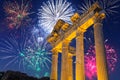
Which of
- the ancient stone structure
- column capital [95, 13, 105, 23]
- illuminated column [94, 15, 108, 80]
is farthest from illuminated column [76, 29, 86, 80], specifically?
column capital [95, 13, 105, 23]

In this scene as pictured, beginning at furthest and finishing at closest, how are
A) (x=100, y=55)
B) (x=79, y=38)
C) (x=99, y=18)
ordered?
(x=79, y=38), (x=99, y=18), (x=100, y=55)

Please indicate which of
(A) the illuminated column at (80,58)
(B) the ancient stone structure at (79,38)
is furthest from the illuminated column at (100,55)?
(A) the illuminated column at (80,58)

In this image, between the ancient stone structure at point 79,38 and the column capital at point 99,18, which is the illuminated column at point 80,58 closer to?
the ancient stone structure at point 79,38

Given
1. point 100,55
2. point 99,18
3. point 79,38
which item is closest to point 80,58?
point 79,38

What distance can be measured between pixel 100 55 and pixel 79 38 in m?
15.4

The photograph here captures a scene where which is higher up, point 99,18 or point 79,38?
point 99,18

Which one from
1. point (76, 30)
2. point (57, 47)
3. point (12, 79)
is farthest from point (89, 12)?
point (12, 79)

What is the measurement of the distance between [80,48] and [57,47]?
24.2 meters

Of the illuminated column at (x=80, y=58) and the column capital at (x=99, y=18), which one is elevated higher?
the column capital at (x=99, y=18)

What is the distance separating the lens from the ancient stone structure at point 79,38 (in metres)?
53.4

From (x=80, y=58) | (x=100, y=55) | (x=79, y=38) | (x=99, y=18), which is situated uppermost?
(x=99, y=18)

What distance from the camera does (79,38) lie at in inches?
2645

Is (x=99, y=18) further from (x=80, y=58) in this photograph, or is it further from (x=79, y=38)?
(x=80, y=58)

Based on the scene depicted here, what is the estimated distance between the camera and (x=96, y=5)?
59.3 m
